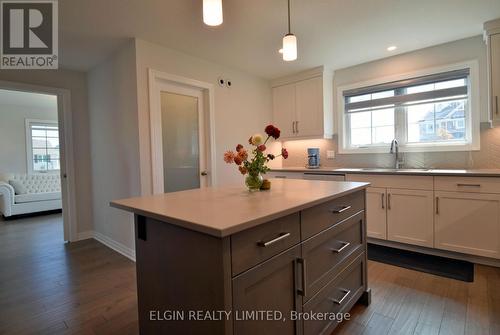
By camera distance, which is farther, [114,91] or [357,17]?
[114,91]

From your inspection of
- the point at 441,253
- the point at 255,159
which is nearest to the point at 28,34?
the point at 255,159

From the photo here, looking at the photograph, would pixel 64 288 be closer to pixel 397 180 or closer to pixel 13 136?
pixel 397 180

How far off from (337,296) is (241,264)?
0.94m

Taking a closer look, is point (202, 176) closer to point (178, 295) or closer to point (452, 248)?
point (178, 295)

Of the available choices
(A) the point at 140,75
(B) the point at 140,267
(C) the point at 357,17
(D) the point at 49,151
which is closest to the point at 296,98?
(C) the point at 357,17

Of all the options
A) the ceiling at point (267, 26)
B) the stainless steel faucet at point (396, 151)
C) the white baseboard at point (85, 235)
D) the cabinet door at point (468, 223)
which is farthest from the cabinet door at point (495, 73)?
the white baseboard at point (85, 235)

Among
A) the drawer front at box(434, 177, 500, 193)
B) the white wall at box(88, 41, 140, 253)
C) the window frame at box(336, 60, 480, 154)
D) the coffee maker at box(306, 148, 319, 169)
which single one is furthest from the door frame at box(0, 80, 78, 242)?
the drawer front at box(434, 177, 500, 193)

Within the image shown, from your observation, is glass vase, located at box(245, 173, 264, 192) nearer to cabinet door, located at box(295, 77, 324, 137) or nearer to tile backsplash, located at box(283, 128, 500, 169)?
cabinet door, located at box(295, 77, 324, 137)

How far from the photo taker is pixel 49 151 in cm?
652

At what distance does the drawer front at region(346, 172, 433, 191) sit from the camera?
2.71 metres

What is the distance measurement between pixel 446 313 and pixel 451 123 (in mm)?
2289

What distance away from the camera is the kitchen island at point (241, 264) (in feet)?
3.20

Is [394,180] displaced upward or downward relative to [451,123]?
downward

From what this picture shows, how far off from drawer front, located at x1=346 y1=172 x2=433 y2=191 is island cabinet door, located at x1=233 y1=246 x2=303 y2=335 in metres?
2.13
